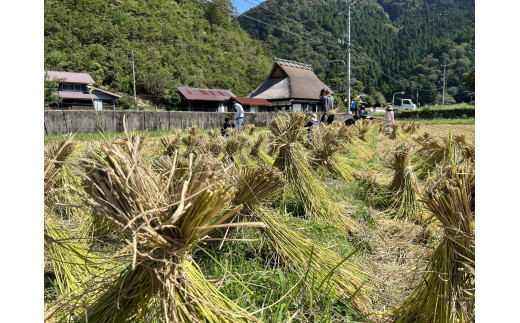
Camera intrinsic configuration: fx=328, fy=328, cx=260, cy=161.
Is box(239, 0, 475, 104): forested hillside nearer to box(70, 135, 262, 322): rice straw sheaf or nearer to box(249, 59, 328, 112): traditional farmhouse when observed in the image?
box(249, 59, 328, 112): traditional farmhouse

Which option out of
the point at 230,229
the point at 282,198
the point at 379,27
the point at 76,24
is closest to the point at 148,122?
the point at 282,198

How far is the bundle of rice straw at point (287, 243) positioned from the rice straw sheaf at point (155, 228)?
991 millimetres

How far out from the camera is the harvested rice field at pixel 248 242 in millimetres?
1020

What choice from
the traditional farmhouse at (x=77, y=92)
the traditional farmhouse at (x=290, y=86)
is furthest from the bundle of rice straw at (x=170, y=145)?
the traditional farmhouse at (x=77, y=92)

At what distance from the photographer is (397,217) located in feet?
11.6

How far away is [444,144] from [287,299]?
4208 millimetres

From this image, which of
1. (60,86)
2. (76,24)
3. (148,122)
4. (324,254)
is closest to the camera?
(324,254)

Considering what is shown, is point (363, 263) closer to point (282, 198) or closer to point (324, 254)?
point (324, 254)

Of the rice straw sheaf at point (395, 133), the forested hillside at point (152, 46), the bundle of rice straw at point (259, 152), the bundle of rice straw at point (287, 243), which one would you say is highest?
the forested hillside at point (152, 46)

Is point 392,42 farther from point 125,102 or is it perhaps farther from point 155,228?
point 155,228

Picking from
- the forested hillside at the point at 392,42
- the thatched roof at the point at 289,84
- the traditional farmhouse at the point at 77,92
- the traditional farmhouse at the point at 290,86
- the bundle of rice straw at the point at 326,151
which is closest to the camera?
the bundle of rice straw at the point at 326,151

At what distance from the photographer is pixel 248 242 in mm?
→ 2209

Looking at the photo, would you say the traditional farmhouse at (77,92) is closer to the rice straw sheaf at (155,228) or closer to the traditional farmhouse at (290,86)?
the traditional farmhouse at (290,86)

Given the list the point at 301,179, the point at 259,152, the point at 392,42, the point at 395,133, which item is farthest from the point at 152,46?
the point at 301,179
